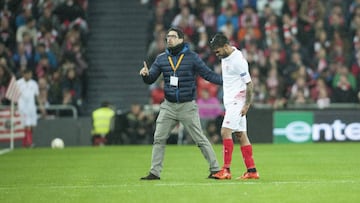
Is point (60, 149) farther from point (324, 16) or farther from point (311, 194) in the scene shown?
point (311, 194)

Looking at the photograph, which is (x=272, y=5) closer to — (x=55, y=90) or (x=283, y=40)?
(x=283, y=40)

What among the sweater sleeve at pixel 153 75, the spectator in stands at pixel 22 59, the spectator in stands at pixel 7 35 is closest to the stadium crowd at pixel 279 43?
the spectator in stands at pixel 22 59

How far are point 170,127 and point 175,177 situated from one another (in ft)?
3.62

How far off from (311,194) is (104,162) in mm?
9274

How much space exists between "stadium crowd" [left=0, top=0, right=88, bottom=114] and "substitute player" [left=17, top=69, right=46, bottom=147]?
1.46m

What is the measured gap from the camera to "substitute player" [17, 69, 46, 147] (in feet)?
99.7

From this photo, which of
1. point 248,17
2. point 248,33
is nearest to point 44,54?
point 248,33

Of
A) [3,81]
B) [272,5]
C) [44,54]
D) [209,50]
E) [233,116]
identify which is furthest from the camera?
[272,5]

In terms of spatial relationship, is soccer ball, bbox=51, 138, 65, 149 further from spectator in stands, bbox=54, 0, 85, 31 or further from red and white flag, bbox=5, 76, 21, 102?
spectator in stands, bbox=54, 0, 85, 31

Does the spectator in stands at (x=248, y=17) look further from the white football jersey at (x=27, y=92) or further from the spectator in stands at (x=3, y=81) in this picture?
the spectator in stands at (x=3, y=81)

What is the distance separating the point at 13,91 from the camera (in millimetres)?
29984

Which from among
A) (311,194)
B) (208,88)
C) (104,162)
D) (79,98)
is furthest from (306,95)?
(311,194)

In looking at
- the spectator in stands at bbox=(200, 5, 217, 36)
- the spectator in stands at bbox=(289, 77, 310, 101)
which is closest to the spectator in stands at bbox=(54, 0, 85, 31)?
the spectator in stands at bbox=(200, 5, 217, 36)

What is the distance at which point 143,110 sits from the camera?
31531mm
